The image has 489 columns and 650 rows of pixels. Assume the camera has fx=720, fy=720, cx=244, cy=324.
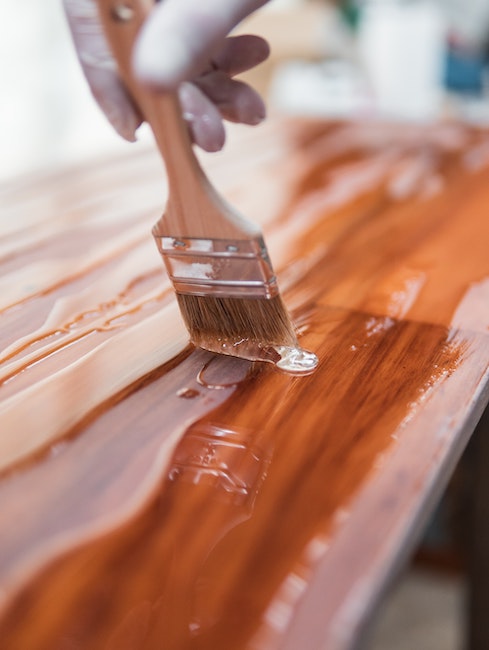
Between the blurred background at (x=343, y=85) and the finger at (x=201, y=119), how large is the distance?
2.63 feet

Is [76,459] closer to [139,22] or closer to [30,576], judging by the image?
[30,576]

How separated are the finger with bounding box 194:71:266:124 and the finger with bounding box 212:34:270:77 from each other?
0.10ft

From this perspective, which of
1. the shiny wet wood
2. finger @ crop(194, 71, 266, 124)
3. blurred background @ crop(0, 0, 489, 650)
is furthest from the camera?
blurred background @ crop(0, 0, 489, 650)

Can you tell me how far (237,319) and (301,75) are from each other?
212cm

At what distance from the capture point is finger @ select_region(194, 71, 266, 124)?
70 cm

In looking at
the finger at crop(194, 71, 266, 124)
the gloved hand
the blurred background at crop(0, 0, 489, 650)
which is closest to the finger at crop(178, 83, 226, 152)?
the gloved hand

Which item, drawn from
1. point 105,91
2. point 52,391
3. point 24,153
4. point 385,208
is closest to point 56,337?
point 52,391

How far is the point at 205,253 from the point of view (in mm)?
583

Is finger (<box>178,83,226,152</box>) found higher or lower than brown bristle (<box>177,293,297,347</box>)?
higher

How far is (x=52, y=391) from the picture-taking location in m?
0.56

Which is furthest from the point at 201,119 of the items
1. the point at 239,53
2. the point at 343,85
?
the point at 343,85

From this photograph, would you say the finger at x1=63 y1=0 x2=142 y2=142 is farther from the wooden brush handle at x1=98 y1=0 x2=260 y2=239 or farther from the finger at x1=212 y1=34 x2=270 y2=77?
the finger at x1=212 y1=34 x2=270 y2=77

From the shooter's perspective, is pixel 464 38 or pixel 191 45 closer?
pixel 191 45

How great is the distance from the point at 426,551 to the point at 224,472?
46.6 inches
